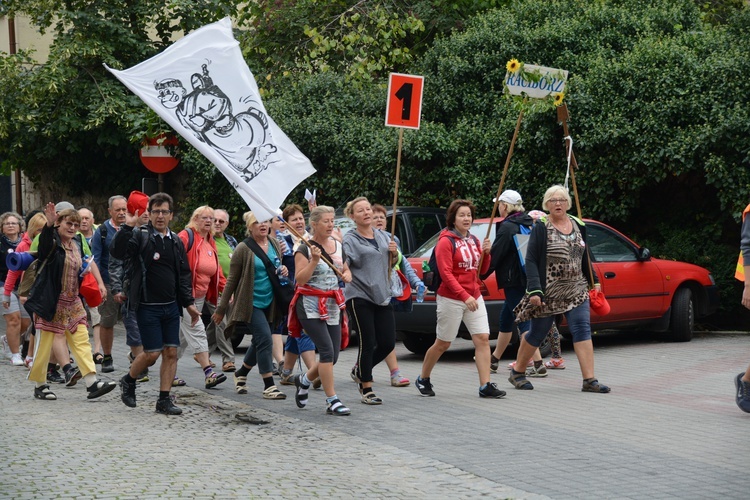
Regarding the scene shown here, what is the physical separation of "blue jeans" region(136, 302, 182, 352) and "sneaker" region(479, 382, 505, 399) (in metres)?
2.63

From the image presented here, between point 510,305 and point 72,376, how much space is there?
167 inches

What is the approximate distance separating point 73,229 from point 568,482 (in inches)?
215

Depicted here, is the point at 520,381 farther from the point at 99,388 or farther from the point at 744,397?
the point at 99,388

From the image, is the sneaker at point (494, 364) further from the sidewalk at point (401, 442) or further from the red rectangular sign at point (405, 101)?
the red rectangular sign at point (405, 101)

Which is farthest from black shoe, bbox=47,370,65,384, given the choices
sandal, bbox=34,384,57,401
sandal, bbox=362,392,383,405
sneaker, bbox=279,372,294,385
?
sandal, bbox=362,392,383,405

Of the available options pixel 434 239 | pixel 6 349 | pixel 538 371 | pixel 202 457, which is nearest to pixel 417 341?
pixel 434 239

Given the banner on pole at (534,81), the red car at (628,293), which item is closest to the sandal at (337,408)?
the red car at (628,293)

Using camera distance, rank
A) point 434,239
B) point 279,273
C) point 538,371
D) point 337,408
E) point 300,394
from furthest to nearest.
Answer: point 434,239 < point 538,371 < point 279,273 < point 300,394 < point 337,408

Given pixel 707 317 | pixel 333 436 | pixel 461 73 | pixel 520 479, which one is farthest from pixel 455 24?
pixel 520 479

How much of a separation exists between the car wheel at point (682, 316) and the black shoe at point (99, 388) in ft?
23.2

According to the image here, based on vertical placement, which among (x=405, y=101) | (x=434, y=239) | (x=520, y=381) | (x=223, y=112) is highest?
(x=405, y=101)

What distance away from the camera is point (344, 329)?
31.4 ft

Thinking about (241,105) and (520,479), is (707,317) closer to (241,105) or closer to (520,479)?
(241,105)

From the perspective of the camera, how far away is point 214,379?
1039 cm
